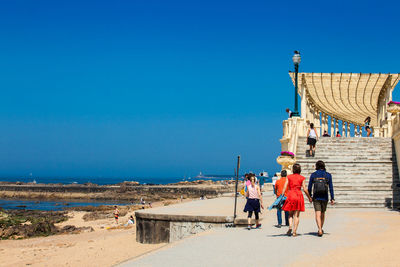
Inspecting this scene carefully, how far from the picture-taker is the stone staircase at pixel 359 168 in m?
15.2

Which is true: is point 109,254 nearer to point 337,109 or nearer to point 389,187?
point 389,187

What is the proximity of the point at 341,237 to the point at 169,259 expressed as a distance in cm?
356

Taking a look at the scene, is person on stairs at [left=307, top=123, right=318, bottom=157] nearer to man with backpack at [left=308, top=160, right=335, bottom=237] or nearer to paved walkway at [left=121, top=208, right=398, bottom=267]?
paved walkway at [left=121, top=208, right=398, bottom=267]

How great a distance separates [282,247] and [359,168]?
33.1 feet

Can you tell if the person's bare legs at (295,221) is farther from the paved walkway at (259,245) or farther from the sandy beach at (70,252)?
the sandy beach at (70,252)

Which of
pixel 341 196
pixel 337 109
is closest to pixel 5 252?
pixel 341 196

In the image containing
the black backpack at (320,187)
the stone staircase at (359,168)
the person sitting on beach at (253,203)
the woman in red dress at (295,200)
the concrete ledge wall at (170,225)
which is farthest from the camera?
the stone staircase at (359,168)

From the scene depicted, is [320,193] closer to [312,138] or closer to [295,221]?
[295,221]

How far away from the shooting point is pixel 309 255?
7.12 metres

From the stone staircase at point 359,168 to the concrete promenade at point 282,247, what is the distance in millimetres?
4094

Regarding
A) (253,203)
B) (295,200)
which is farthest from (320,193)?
(253,203)

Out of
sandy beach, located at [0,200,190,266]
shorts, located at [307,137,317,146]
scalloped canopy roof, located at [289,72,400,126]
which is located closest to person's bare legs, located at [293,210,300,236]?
sandy beach, located at [0,200,190,266]

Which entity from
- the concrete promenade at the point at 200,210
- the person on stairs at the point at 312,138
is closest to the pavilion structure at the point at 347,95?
the person on stairs at the point at 312,138

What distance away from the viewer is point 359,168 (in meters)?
17.0
